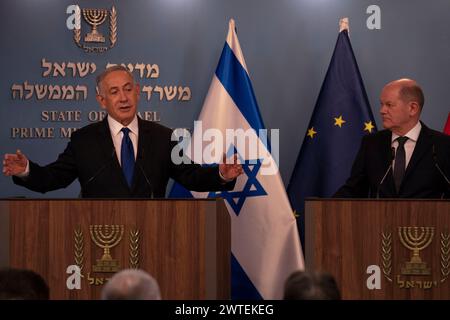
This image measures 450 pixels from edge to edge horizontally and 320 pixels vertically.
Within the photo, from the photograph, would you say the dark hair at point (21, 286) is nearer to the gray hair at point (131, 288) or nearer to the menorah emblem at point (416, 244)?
the gray hair at point (131, 288)

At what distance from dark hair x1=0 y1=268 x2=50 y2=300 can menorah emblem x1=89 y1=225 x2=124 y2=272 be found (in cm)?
163

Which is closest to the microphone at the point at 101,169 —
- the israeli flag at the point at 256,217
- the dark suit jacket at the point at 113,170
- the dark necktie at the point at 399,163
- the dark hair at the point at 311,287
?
the dark suit jacket at the point at 113,170

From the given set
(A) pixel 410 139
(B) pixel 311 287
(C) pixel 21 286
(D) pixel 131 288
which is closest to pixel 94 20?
(A) pixel 410 139

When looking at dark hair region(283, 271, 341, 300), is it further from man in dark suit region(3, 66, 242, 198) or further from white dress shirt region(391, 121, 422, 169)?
white dress shirt region(391, 121, 422, 169)

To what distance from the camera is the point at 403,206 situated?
4.60 metres

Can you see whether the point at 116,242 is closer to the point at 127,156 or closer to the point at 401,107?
the point at 127,156

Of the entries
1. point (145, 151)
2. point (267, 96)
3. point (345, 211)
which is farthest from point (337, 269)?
point (267, 96)

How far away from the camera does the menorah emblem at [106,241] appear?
4.54m

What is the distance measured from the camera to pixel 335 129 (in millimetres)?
6922

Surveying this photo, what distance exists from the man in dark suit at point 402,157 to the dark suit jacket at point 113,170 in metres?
0.88

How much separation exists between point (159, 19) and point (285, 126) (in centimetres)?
134

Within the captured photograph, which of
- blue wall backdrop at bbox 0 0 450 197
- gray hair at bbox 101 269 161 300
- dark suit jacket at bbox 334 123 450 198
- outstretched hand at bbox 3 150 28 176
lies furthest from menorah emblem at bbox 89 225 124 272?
blue wall backdrop at bbox 0 0 450 197

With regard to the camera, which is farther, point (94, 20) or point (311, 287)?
point (94, 20)

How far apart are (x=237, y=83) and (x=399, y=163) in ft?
6.42
